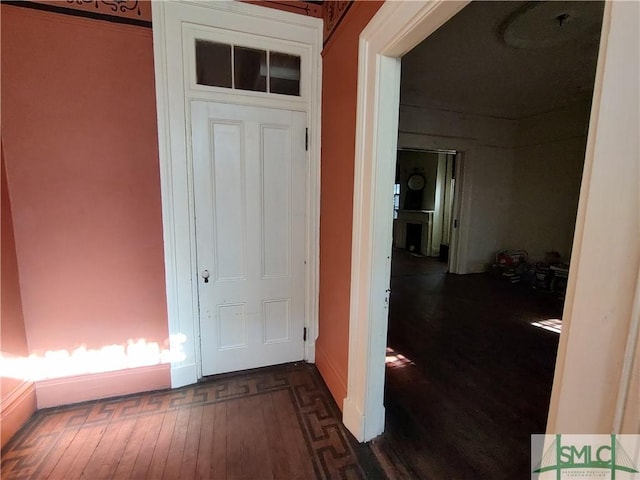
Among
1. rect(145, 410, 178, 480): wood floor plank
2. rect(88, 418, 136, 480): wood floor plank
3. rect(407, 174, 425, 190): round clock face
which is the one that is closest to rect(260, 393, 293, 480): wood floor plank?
rect(145, 410, 178, 480): wood floor plank

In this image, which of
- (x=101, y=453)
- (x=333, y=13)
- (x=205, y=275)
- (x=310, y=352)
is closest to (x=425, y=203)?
(x=310, y=352)

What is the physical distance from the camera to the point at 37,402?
1936 mm

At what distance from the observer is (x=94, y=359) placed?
6.66ft

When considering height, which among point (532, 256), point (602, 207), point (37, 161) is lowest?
point (532, 256)

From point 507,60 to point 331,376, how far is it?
11.8 feet

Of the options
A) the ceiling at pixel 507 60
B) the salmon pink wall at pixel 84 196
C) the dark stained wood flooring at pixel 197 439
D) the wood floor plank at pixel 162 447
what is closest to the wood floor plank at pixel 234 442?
the dark stained wood flooring at pixel 197 439

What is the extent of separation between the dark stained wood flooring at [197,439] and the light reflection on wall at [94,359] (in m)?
0.23

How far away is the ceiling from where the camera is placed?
90.3 inches

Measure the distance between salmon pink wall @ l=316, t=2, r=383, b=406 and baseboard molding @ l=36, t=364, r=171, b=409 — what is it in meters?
1.23

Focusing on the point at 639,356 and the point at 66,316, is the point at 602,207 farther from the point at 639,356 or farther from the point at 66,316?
the point at 66,316

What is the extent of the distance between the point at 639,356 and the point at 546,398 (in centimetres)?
204

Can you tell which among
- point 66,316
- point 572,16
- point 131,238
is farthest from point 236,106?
point 572,16

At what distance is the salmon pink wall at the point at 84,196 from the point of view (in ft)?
5.77

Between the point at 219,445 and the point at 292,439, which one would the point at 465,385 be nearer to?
the point at 292,439
